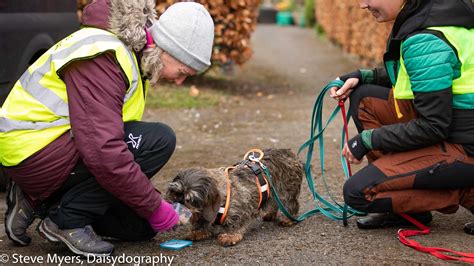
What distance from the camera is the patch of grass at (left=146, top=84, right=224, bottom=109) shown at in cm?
865

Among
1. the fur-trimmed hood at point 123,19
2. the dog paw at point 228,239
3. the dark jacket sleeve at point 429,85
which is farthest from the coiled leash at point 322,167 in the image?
the fur-trimmed hood at point 123,19

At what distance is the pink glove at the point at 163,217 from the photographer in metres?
3.41

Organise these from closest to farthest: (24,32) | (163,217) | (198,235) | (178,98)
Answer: (163,217) < (198,235) < (24,32) < (178,98)

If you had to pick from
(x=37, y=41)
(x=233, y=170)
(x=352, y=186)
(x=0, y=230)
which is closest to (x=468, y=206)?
(x=352, y=186)

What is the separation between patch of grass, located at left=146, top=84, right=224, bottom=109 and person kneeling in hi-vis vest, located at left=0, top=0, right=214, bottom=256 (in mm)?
5060

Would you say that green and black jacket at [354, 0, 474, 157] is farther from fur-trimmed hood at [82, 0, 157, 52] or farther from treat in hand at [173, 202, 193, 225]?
fur-trimmed hood at [82, 0, 157, 52]

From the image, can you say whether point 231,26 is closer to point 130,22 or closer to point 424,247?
point 130,22

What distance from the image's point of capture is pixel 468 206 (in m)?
3.85

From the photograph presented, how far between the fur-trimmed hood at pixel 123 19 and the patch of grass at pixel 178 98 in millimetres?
5179

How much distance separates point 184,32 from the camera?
3402 mm

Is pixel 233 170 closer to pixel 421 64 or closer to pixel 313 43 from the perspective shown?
pixel 421 64

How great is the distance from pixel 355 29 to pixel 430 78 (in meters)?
11.1

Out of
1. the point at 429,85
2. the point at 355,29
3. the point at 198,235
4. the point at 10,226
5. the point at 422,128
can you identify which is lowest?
the point at 355,29

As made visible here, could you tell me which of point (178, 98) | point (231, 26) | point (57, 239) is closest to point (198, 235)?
point (57, 239)
